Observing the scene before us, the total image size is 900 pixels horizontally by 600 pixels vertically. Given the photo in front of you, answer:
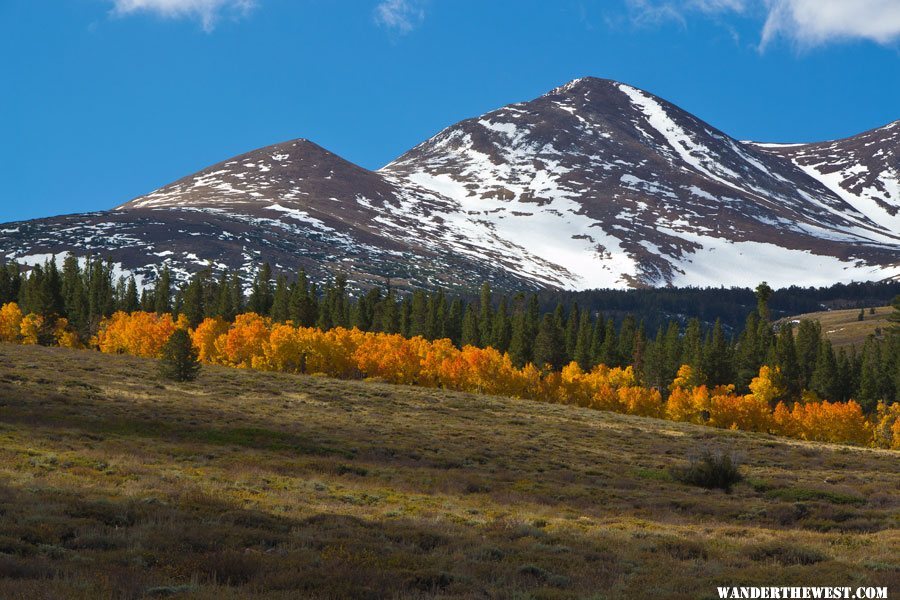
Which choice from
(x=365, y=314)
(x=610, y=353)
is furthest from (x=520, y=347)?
(x=365, y=314)

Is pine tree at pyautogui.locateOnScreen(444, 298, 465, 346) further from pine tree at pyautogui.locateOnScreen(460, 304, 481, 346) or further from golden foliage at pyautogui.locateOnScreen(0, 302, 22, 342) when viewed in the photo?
golden foliage at pyautogui.locateOnScreen(0, 302, 22, 342)

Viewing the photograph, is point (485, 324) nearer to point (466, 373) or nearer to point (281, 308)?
point (281, 308)

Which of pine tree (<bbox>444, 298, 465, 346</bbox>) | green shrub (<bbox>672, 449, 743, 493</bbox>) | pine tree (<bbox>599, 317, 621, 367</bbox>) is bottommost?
green shrub (<bbox>672, 449, 743, 493</bbox>)

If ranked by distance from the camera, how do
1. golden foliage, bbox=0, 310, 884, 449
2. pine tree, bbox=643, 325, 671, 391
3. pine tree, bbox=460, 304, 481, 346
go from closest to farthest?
golden foliage, bbox=0, 310, 884, 449 < pine tree, bbox=643, 325, 671, 391 < pine tree, bbox=460, 304, 481, 346

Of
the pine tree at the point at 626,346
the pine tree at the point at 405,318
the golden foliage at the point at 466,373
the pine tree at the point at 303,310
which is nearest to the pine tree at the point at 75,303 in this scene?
the golden foliage at the point at 466,373

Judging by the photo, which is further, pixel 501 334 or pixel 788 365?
pixel 501 334

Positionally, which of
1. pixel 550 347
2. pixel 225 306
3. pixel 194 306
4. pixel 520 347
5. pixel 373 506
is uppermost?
pixel 225 306

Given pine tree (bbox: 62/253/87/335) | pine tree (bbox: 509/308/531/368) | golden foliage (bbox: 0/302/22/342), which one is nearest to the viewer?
golden foliage (bbox: 0/302/22/342)

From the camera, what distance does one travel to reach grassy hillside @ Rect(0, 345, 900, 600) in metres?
17.0

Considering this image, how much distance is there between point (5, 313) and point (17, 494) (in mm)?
123532

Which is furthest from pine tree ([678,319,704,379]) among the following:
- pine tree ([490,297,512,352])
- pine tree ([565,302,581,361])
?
pine tree ([490,297,512,352])

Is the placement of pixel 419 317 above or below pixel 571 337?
above

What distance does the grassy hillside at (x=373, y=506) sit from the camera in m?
17.0

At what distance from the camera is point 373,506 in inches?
1218
